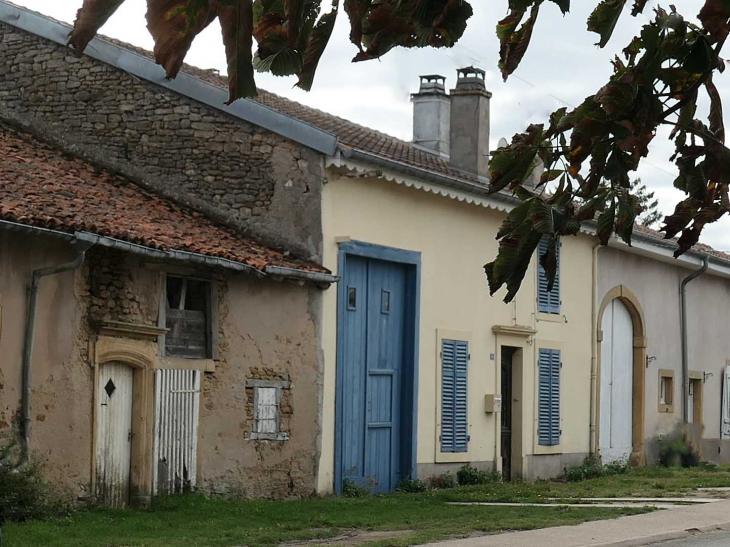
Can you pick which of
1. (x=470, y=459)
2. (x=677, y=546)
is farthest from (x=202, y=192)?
(x=677, y=546)

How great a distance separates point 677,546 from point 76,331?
6.12 metres

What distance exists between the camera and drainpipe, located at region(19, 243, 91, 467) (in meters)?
11.8

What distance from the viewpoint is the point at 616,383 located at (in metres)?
22.2

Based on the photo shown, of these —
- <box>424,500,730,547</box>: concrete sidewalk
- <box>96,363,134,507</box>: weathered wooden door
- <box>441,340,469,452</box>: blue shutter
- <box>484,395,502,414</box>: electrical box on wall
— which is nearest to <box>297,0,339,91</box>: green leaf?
<box>424,500,730,547</box>: concrete sidewalk

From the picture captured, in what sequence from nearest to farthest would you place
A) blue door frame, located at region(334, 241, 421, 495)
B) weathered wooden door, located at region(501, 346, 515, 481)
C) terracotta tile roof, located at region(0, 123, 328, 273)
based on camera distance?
terracotta tile roof, located at region(0, 123, 328, 273) → blue door frame, located at region(334, 241, 421, 495) → weathered wooden door, located at region(501, 346, 515, 481)

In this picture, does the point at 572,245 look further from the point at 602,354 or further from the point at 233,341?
the point at 233,341

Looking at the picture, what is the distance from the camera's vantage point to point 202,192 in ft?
50.6

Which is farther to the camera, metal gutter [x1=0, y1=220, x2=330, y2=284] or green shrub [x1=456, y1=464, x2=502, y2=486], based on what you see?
green shrub [x1=456, y1=464, x2=502, y2=486]

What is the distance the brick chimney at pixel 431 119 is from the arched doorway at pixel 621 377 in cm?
415

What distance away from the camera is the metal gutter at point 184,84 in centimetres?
1495

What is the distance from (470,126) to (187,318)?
7.36m

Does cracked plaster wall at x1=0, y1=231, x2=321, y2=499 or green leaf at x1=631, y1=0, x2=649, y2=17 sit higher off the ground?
green leaf at x1=631, y1=0, x2=649, y2=17

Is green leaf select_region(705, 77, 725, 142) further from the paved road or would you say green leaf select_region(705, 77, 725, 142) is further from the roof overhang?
the roof overhang

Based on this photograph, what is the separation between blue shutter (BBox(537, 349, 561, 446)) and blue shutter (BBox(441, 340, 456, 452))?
2.62 m
